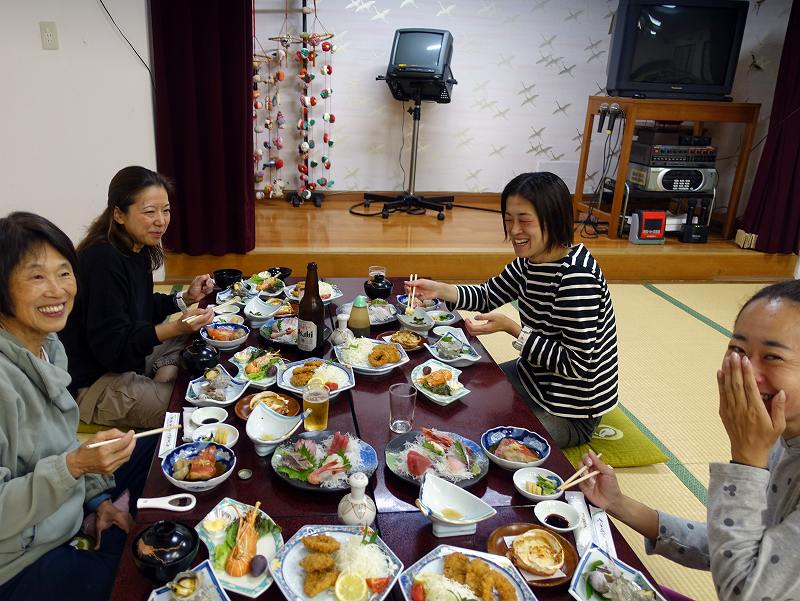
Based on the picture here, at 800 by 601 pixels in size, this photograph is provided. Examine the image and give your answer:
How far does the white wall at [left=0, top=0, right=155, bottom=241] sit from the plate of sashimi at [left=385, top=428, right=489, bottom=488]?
302cm

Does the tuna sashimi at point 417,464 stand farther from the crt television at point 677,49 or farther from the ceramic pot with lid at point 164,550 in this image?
the crt television at point 677,49

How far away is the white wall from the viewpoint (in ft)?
10.8

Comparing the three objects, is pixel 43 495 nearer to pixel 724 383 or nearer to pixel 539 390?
pixel 724 383

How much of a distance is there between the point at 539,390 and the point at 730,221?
387cm

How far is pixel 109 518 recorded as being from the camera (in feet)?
4.55

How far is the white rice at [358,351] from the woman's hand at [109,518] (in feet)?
2.27

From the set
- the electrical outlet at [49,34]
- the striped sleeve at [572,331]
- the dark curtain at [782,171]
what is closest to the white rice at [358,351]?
the striped sleeve at [572,331]

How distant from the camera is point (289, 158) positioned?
17.3ft

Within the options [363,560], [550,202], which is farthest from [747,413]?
[550,202]

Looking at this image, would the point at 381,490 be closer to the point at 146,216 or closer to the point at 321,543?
the point at 321,543

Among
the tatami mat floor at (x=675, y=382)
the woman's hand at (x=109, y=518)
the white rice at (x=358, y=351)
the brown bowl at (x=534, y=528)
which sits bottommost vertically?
the tatami mat floor at (x=675, y=382)

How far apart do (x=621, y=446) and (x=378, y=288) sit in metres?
1.14

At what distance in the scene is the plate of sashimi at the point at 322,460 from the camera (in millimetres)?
1232

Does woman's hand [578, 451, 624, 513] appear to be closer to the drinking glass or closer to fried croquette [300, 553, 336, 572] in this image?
the drinking glass
